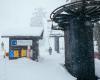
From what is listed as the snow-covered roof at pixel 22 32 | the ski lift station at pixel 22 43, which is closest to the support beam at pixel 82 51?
the ski lift station at pixel 22 43

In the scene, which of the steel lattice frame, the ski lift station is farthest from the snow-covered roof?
the steel lattice frame

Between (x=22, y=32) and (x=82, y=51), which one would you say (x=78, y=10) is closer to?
(x=82, y=51)

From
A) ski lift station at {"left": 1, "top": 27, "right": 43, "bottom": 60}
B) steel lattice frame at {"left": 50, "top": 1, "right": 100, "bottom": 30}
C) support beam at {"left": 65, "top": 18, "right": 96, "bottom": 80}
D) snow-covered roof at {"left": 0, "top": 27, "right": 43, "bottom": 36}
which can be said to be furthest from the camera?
snow-covered roof at {"left": 0, "top": 27, "right": 43, "bottom": 36}

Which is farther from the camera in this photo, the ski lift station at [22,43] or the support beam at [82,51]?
the ski lift station at [22,43]

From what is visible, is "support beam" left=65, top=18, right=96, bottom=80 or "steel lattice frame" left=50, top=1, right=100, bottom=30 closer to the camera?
"steel lattice frame" left=50, top=1, right=100, bottom=30

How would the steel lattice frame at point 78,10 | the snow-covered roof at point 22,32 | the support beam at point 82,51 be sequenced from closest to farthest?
the steel lattice frame at point 78,10, the support beam at point 82,51, the snow-covered roof at point 22,32

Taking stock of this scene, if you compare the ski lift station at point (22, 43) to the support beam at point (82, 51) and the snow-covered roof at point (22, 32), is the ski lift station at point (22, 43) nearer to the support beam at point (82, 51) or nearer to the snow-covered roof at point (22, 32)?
the snow-covered roof at point (22, 32)

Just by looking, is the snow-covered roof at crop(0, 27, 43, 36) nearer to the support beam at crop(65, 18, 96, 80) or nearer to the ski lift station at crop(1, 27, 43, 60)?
the ski lift station at crop(1, 27, 43, 60)

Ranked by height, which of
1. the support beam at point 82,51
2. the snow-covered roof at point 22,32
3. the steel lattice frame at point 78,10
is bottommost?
the support beam at point 82,51

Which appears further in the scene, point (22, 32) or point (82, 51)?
point (22, 32)

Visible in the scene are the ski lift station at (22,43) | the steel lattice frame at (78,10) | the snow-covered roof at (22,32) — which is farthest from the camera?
the snow-covered roof at (22,32)

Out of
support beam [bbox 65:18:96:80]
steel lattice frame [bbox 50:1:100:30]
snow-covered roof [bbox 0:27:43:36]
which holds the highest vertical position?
steel lattice frame [bbox 50:1:100:30]

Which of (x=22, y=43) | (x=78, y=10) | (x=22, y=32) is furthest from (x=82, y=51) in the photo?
(x=22, y=32)

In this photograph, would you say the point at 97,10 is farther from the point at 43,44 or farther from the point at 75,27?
the point at 43,44
